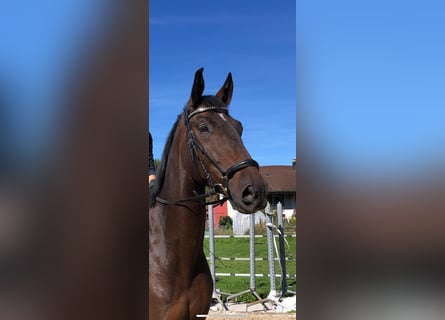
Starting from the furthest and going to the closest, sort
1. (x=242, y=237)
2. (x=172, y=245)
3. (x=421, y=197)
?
(x=242, y=237)
(x=172, y=245)
(x=421, y=197)

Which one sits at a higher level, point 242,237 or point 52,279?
point 52,279

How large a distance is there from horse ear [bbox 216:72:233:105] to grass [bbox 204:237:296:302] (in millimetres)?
5015

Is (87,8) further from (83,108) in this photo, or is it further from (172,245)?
(172,245)

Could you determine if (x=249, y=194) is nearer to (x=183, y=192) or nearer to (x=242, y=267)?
(x=183, y=192)

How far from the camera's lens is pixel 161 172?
8.65 feet

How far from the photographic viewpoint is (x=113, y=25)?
0.59 meters

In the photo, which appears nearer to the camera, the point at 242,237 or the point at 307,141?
the point at 307,141

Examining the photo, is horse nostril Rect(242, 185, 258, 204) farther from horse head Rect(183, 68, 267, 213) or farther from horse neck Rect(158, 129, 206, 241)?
horse neck Rect(158, 129, 206, 241)

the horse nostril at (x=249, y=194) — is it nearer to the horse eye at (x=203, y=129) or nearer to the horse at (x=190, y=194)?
the horse at (x=190, y=194)

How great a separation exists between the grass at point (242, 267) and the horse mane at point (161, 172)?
5008 millimetres

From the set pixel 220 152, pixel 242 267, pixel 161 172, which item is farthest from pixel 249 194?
pixel 242 267

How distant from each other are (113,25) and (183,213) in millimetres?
1973

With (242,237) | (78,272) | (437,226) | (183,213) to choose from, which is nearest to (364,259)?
(437,226)

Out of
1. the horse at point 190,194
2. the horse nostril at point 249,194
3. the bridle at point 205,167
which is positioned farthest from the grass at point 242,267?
the horse nostril at point 249,194
